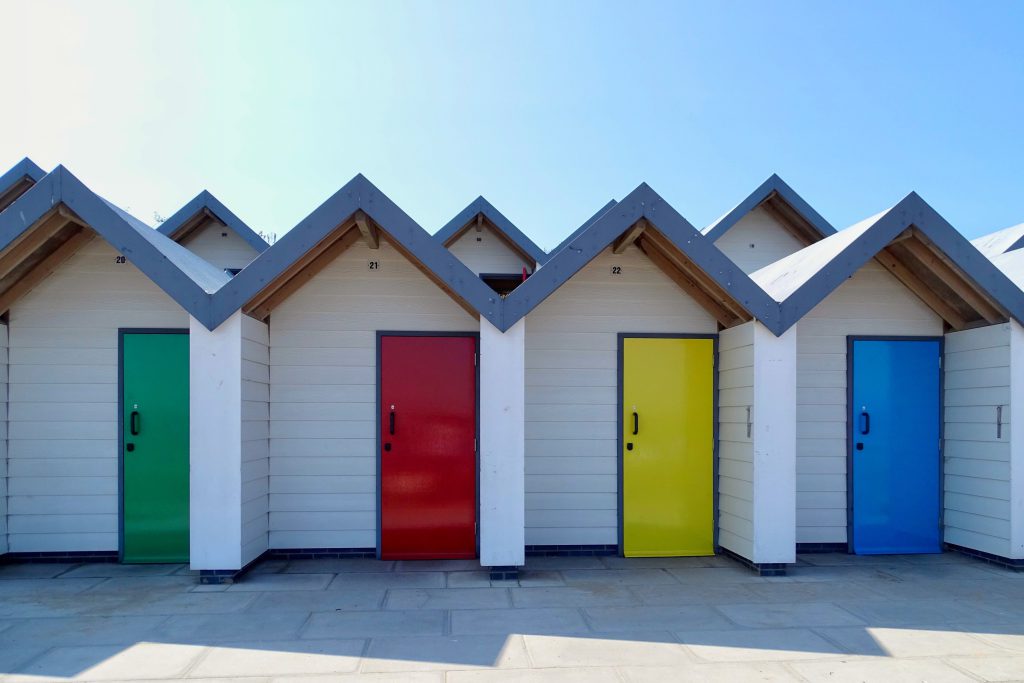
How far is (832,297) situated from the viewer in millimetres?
6676

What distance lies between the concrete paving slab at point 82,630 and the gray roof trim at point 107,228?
7.20 feet

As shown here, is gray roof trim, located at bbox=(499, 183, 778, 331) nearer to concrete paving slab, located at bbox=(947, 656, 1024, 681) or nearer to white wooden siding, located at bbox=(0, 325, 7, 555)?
concrete paving slab, located at bbox=(947, 656, 1024, 681)

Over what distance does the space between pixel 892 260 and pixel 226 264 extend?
359 inches

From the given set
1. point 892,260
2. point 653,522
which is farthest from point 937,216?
point 653,522

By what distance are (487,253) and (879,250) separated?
6816 mm

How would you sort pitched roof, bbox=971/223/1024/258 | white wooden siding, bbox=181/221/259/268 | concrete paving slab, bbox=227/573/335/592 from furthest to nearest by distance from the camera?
white wooden siding, bbox=181/221/259/268 → pitched roof, bbox=971/223/1024/258 → concrete paving slab, bbox=227/573/335/592

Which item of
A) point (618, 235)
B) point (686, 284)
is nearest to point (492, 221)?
point (686, 284)

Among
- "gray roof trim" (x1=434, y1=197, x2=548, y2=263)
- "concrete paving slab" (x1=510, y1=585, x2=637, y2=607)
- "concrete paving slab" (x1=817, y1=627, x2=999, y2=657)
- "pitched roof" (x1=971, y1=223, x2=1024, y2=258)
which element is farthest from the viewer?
"gray roof trim" (x1=434, y1=197, x2=548, y2=263)

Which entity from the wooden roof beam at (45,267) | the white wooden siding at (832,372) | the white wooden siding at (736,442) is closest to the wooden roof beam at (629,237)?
the white wooden siding at (736,442)

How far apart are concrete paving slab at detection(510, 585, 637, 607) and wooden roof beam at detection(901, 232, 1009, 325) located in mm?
4004

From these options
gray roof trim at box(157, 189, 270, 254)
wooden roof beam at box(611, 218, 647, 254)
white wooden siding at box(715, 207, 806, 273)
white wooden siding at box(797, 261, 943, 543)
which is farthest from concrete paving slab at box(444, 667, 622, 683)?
white wooden siding at box(715, 207, 806, 273)

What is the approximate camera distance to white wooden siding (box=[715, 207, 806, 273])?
1038 cm

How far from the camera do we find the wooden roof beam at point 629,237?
18.9ft

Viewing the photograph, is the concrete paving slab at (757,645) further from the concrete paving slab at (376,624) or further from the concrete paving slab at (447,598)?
the concrete paving slab at (376,624)
